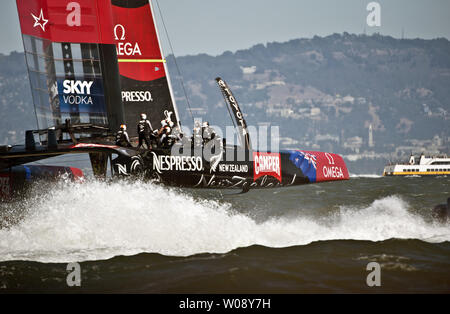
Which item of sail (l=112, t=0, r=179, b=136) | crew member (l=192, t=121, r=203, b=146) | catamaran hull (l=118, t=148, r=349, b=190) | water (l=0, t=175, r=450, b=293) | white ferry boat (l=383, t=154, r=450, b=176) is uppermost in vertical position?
sail (l=112, t=0, r=179, b=136)

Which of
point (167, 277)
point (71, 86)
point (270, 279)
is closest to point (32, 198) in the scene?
point (71, 86)

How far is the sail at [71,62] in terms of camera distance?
9.48 metres

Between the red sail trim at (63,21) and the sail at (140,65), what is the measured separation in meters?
1.52

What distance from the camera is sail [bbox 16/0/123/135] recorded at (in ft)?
31.1

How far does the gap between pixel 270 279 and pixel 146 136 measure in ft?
14.3

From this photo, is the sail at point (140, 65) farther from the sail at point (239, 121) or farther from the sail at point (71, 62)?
the sail at point (71, 62)

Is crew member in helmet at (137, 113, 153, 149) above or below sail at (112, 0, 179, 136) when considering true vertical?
below

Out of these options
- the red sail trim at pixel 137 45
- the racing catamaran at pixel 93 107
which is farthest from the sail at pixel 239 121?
the red sail trim at pixel 137 45

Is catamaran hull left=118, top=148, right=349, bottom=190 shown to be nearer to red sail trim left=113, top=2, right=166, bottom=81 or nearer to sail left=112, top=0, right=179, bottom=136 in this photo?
sail left=112, top=0, right=179, bottom=136

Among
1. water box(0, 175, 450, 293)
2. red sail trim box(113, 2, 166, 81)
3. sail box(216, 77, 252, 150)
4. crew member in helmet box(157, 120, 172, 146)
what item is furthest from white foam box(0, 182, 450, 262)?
red sail trim box(113, 2, 166, 81)

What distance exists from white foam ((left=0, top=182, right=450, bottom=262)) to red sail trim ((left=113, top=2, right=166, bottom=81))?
3.07 metres

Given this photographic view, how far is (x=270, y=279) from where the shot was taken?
226 inches

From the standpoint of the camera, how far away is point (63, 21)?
9.52 metres

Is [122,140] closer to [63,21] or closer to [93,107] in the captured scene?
[93,107]
